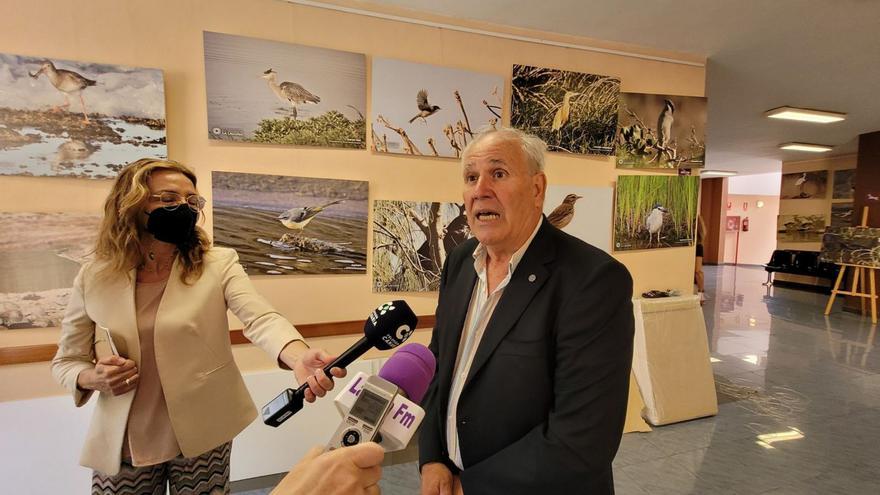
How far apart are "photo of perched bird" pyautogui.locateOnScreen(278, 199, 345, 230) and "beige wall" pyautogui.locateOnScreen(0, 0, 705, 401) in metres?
0.23

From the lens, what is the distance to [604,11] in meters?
2.80

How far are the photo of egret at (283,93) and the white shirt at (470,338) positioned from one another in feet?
5.47

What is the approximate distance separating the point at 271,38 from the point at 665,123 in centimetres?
299

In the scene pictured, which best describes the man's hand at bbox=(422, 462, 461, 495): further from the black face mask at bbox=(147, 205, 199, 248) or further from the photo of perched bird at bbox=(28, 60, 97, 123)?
the photo of perched bird at bbox=(28, 60, 97, 123)

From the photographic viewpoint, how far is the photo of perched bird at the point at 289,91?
8.23ft

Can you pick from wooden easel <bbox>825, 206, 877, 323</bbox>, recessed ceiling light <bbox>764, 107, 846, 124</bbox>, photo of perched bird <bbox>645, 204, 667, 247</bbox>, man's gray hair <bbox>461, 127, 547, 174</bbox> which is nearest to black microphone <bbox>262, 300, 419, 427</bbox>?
man's gray hair <bbox>461, 127, 547, 174</bbox>

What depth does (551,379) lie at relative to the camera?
125 centimetres

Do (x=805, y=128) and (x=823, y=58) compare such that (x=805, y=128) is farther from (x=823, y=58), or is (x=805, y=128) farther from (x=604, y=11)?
(x=604, y=11)

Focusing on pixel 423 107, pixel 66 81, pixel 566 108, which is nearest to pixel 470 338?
pixel 423 107

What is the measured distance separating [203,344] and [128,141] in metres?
1.55

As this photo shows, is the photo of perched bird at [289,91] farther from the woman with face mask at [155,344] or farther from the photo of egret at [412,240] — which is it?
the woman with face mask at [155,344]

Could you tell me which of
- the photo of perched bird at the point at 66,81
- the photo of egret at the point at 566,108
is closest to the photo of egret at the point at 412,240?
the photo of egret at the point at 566,108

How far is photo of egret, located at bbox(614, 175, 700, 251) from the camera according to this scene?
3.38m

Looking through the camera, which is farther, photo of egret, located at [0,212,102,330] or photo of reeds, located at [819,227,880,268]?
photo of reeds, located at [819,227,880,268]
